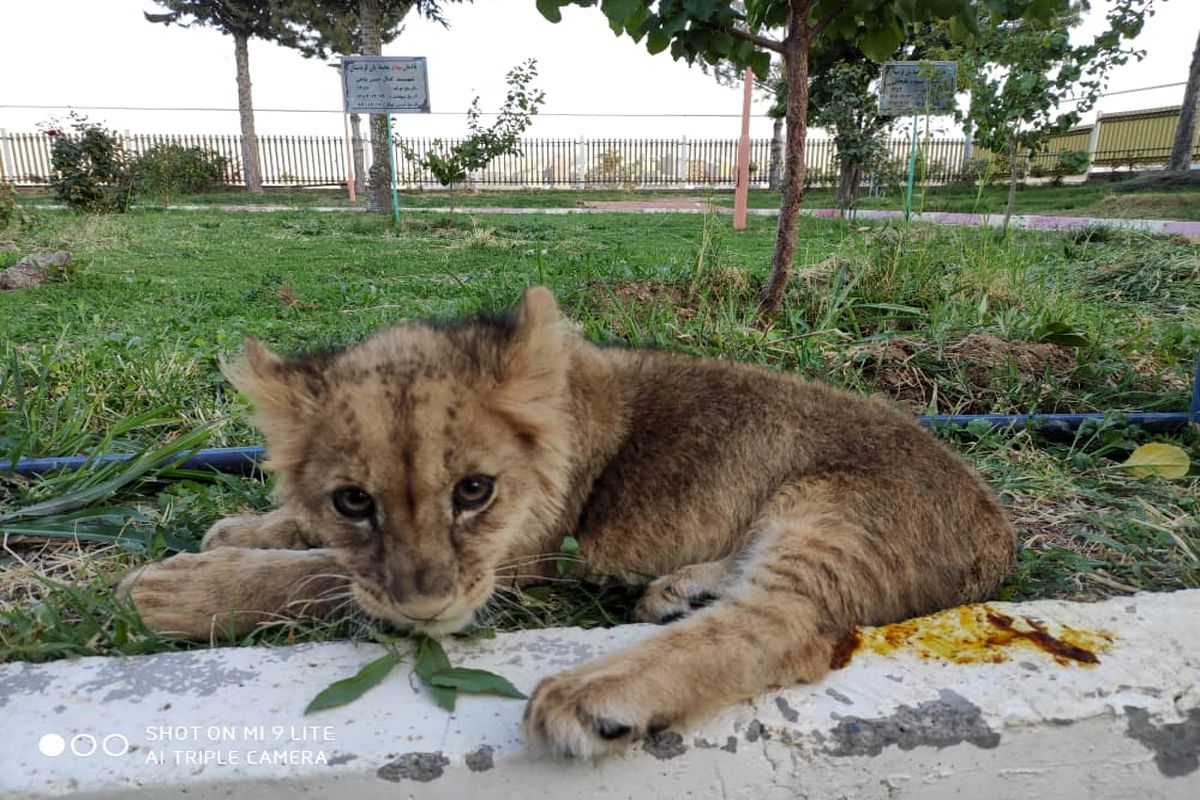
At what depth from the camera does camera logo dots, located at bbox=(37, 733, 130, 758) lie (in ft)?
6.06

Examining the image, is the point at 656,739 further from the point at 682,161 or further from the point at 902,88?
the point at 682,161

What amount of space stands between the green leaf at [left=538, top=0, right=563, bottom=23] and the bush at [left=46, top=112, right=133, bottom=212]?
20.3 meters

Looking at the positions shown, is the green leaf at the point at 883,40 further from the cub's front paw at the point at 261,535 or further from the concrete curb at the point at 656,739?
the cub's front paw at the point at 261,535

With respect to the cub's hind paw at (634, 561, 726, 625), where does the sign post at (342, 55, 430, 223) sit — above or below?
above

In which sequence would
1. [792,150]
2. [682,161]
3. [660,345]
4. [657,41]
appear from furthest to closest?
[682,161] → [792,150] → [657,41] → [660,345]

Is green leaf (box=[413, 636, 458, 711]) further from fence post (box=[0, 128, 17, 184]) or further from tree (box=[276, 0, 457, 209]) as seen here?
fence post (box=[0, 128, 17, 184])

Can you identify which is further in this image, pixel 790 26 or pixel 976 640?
pixel 790 26

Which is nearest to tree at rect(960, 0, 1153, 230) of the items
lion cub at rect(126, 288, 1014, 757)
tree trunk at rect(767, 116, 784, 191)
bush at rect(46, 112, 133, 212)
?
lion cub at rect(126, 288, 1014, 757)

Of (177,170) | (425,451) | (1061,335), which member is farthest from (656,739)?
(177,170)

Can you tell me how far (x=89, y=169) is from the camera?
67.3 ft

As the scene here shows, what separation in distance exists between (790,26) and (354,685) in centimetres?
425

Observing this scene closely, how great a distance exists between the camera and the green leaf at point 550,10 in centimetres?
397

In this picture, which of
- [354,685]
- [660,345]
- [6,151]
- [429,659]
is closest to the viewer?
[354,685]

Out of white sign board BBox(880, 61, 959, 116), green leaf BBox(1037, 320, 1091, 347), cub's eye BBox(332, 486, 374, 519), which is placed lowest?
green leaf BBox(1037, 320, 1091, 347)
